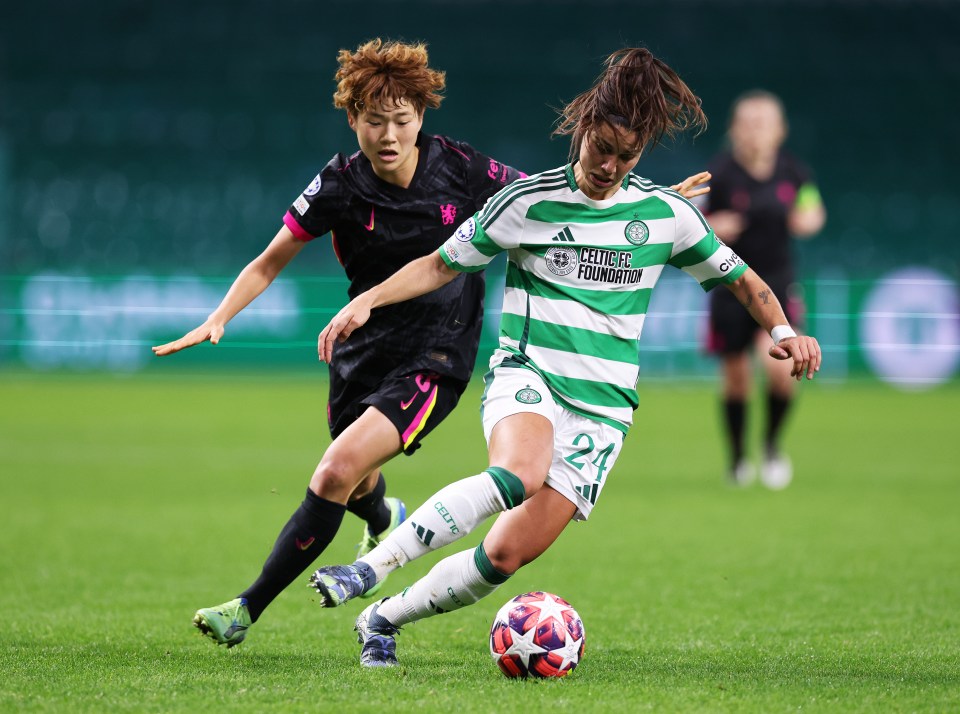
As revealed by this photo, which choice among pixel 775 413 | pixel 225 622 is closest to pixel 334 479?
pixel 225 622

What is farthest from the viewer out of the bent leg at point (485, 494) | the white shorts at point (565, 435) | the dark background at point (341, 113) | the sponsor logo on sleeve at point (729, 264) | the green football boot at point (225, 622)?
the dark background at point (341, 113)

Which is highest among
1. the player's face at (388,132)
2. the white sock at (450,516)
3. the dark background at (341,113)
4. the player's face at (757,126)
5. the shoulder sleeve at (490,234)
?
the dark background at (341,113)

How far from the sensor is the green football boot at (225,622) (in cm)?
430

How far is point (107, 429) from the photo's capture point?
12.8 meters

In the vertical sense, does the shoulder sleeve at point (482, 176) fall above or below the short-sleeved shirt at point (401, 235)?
above

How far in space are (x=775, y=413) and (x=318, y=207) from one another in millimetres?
5806

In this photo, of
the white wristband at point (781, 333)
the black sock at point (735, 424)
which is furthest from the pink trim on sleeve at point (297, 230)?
the black sock at point (735, 424)

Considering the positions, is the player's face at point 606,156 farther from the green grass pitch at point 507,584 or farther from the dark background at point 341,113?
the dark background at point 341,113

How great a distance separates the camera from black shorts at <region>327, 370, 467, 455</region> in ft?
15.3

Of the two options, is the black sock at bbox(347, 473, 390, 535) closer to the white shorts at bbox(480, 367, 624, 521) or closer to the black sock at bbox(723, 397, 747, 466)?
the white shorts at bbox(480, 367, 624, 521)

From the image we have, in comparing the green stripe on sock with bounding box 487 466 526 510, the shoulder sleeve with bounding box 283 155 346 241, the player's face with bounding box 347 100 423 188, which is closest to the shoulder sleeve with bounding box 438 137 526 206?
the player's face with bounding box 347 100 423 188

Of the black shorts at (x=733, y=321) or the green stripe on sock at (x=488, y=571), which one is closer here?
the green stripe on sock at (x=488, y=571)

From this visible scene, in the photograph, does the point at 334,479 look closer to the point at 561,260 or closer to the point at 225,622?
the point at 225,622

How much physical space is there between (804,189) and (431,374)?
6119mm
